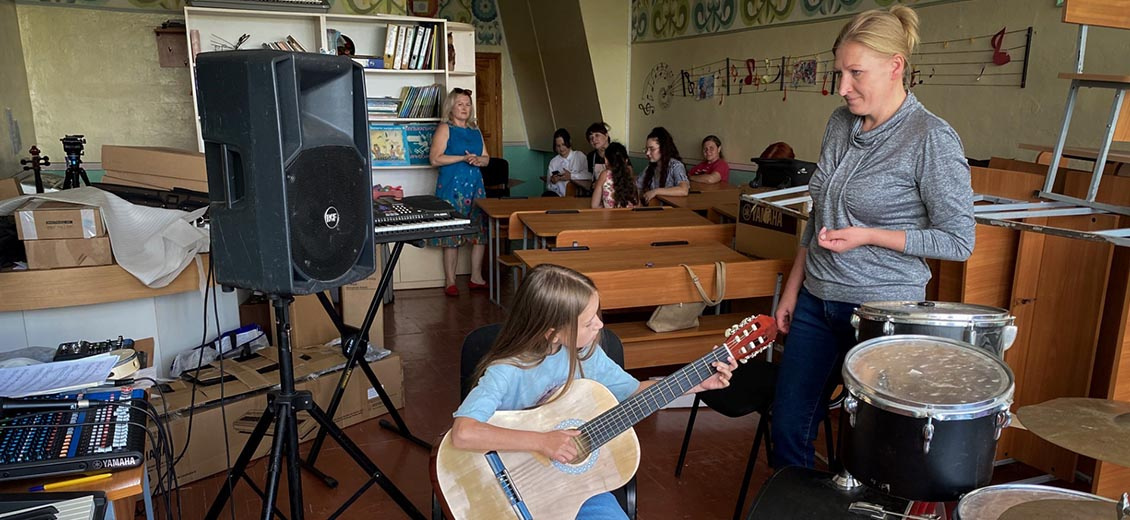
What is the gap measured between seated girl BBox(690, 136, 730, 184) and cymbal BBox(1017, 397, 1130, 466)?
429cm

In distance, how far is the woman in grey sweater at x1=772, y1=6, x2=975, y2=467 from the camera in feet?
5.71

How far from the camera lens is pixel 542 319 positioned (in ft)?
5.91

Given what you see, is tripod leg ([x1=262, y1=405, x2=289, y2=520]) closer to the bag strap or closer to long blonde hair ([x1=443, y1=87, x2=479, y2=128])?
the bag strap

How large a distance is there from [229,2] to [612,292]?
3.36m

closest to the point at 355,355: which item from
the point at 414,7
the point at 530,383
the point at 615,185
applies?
the point at 530,383

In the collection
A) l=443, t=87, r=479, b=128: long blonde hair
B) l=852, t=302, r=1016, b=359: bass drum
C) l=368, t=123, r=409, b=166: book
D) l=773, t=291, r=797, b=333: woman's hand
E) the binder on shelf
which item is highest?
the binder on shelf

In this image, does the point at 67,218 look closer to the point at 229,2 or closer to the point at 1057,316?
the point at 229,2

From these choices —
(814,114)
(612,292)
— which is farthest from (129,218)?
(814,114)

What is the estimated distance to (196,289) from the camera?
9.66 feet

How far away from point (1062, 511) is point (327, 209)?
4.78 feet

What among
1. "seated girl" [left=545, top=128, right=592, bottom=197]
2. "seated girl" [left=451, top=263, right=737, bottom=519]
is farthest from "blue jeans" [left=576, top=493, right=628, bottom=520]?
"seated girl" [left=545, top=128, right=592, bottom=197]

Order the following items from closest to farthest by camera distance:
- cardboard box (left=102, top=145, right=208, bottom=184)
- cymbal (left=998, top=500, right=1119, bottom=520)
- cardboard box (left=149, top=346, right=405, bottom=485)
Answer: cymbal (left=998, top=500, right=1119, bottom=520), cardboard box (left=149, top=346, right=405, bottom=485), cardboard box (left=102, top=145, right=208, bottom=184)

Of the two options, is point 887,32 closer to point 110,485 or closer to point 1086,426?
point 1086,426

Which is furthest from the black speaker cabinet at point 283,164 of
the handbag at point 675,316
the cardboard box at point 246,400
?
the handbag at point 675,316
